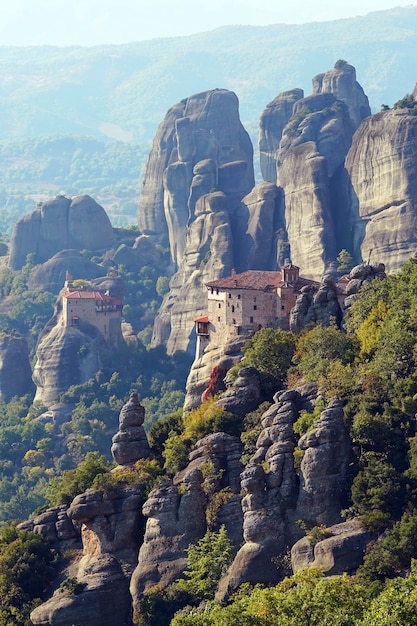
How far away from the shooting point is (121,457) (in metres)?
73.4

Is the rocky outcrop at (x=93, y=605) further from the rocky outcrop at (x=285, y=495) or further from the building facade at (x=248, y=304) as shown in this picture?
the building facade at (x=248, y=304)

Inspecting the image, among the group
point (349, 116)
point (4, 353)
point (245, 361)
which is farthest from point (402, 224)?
point (245, 361)

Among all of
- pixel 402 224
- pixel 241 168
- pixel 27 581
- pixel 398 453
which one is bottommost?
pixel 27 581

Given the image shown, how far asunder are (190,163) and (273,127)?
9592mm

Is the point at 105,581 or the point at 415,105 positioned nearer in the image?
the point at 105,581

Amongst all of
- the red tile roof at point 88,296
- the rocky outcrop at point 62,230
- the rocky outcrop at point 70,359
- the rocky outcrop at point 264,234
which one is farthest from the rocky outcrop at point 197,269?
the rocky outcrop at point 62,230

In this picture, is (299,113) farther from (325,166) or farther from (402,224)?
(402,224)

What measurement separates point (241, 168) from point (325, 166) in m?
23.0

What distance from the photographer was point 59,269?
172m

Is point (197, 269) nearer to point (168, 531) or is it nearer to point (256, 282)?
point (256, 282)

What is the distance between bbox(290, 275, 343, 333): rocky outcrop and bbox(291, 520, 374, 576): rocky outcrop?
1967 centimetres

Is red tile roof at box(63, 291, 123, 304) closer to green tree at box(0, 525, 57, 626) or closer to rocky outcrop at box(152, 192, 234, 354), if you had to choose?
rocky outcrop at box(152, 192, 234, 354)

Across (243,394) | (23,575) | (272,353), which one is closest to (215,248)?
(272,353)

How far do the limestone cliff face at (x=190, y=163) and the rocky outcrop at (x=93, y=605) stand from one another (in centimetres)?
9414
